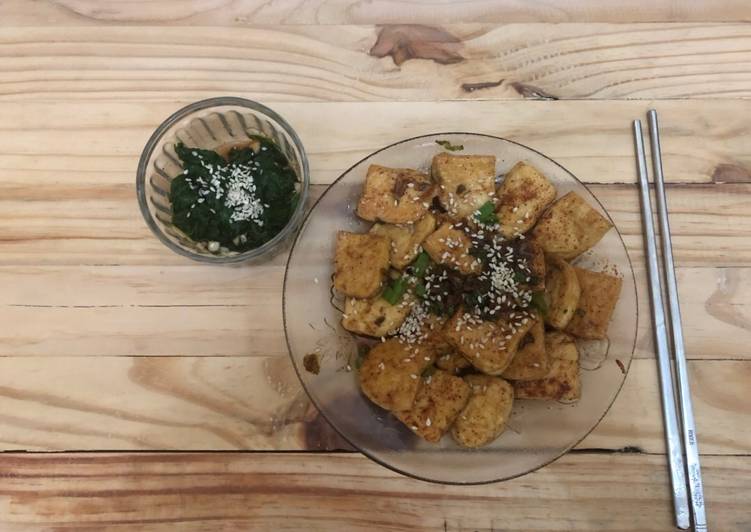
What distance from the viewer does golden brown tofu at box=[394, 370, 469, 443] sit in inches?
49.1

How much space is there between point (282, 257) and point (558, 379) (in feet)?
2.60

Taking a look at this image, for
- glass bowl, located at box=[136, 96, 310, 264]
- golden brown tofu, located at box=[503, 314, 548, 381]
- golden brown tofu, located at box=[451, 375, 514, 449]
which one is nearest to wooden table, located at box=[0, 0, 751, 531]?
glass bowl, located at box=[136, 96, 310, 264]

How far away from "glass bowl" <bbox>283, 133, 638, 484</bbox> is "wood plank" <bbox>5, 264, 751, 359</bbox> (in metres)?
0.23

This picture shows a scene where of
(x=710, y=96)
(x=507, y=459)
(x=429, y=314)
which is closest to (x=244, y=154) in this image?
(x=429, y=314)

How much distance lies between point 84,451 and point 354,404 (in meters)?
0.78

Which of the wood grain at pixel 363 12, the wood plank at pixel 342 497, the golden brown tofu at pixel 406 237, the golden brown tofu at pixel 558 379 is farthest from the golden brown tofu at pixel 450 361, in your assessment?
the wood grain at pixel 363 12

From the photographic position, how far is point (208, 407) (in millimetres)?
1519

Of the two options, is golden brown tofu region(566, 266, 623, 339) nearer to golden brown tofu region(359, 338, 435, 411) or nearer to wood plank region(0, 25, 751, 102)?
golden brown tofu region(359, 338, 435, 411)

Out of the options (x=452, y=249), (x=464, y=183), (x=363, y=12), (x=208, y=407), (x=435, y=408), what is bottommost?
(x=208, y=407)

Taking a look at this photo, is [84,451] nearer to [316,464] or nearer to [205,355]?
[205,355]

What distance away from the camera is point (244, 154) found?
1.49 m

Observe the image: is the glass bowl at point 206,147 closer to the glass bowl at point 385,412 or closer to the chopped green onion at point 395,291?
the glass bowl at point 385,412

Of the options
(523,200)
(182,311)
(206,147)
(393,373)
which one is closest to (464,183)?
(523,200)

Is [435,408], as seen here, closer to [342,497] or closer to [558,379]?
[558,379]
